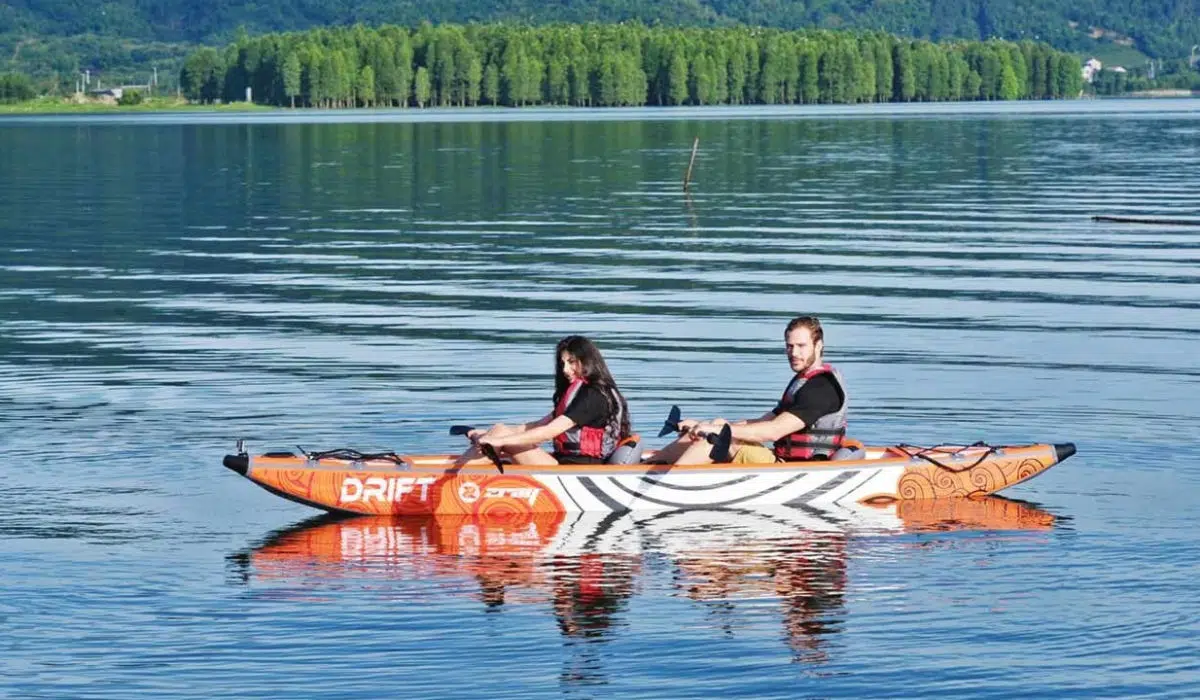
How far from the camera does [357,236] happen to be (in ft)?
171

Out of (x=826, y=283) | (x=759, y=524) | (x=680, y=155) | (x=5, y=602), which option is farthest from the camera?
(x=680, y=155)

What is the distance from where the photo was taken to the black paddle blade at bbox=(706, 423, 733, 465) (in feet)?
61.8

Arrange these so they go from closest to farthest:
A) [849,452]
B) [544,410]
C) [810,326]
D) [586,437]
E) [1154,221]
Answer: [810,326] < [586,437] < [849,452] < [544,410] < [1154,221]

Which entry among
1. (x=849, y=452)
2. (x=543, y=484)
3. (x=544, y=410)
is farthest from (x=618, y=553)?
(x=544, y=410)

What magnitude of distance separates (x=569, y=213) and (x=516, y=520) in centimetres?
4103

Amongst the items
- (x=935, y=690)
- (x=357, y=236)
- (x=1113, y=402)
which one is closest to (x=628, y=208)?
(x=357, y=236)

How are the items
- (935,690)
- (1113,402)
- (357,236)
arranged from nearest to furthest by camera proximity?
1. (935,690)
2. (1113,402)
3. (357,236)

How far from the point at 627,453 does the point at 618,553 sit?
1807mm

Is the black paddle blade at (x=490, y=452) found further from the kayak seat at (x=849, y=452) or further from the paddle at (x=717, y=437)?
the kayak seat at (x=849, y=452)

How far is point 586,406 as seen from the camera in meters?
19.1

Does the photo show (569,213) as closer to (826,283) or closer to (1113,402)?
(826,283)

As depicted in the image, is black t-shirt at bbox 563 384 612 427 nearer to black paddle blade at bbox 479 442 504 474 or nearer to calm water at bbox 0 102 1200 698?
black paddle blade at bbox 479 442 504 474

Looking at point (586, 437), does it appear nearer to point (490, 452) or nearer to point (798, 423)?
point (490, 452)

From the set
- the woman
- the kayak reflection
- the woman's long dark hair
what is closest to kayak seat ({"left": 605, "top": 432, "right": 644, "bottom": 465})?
the woman
